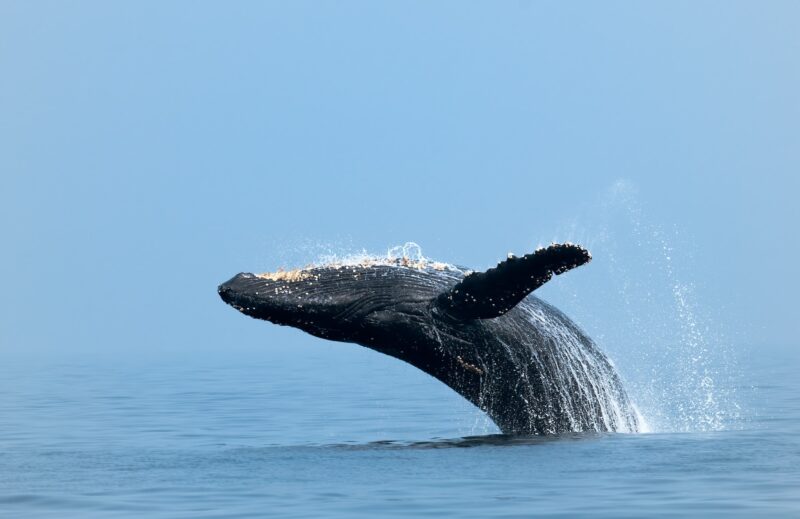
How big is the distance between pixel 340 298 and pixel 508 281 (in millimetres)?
2622

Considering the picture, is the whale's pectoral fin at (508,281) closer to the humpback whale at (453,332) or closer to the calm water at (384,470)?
the humpback whale at (453,332)

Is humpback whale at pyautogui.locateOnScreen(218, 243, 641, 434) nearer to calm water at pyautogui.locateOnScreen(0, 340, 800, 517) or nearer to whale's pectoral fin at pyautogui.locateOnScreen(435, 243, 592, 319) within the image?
whale's pectoral fin at pyautogui.locateOnScreen(435, 243, 592, 319)

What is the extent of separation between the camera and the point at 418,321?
55.0ft

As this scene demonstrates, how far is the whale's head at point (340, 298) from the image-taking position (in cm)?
1659

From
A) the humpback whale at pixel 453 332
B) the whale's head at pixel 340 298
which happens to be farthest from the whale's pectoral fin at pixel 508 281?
the whale's head at pixel 340 298

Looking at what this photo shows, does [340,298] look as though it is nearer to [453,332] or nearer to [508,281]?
[453,332]

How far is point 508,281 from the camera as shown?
1526cm

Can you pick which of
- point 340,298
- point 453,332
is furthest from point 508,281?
point 340,298

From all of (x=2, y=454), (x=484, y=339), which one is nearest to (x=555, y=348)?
(x=484, y=339)

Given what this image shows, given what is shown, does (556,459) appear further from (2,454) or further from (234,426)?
(234,426)

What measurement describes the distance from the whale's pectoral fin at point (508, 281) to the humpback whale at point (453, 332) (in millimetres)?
134

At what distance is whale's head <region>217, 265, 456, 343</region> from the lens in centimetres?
1659

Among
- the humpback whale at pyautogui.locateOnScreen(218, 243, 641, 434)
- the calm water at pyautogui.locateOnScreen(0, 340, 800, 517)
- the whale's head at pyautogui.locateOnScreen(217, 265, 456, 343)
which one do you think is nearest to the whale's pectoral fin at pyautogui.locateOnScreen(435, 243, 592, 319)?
the humpback whale at pyautogui.locateOnScreen(218, 243, 641, 434)

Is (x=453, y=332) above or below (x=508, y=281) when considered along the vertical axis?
below
